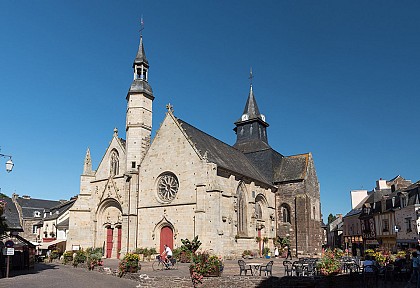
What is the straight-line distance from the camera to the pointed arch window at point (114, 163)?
1249 inches

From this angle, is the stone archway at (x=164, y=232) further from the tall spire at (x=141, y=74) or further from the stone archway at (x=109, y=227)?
the tall spire at (x=141, y=74)

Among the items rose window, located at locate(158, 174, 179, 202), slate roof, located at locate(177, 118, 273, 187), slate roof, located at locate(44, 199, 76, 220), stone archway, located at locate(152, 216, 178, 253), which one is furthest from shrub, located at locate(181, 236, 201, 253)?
slate roof, located at locate(44, 199, 76, 220)

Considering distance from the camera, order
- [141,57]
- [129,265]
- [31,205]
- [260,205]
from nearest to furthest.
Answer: [129,265], [141,57], [260,205], [31,205]

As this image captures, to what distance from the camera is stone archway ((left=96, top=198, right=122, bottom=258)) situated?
30391 millimetres

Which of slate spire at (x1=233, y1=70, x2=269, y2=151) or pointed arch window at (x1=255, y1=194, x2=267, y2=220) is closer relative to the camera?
pointed arch window at (x1=255, y1=194, x2=267, y2=220)

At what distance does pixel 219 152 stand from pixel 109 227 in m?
11.0

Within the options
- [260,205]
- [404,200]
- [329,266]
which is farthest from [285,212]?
[329,266]

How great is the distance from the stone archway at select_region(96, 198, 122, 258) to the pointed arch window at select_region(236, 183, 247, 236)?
9.53 meters

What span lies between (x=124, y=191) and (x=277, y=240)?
14.3m

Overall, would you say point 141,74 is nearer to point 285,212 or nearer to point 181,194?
point 181,194

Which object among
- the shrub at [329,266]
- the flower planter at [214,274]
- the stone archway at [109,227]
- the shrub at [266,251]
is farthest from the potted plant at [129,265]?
the shrub at [266,251]

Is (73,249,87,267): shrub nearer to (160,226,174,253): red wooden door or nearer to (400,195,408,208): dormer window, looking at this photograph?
(160,226,174,253): red wooden door

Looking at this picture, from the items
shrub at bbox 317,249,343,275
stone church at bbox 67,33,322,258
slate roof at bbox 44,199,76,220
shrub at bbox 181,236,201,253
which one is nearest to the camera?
shrub at bbox 317,249,343,275

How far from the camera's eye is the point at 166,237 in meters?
26.7
